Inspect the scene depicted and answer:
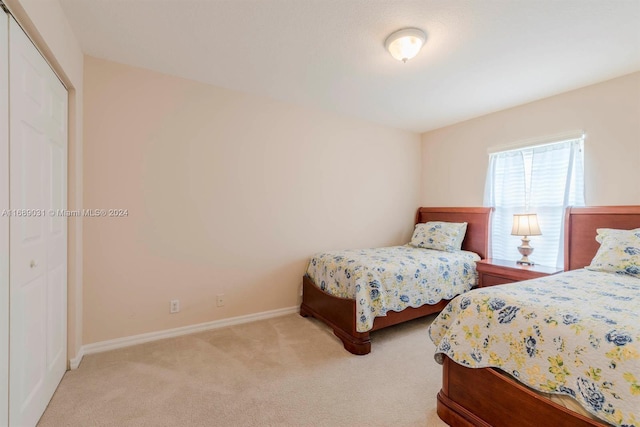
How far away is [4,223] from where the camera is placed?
123cm

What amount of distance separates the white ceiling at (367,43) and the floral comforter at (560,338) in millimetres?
1653

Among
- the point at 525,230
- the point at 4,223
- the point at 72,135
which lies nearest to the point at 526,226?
the point at 525,230

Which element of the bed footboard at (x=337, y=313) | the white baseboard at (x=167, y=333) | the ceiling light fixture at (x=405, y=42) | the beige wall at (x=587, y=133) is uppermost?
the ceiling light fixture at (x=405, y=42)

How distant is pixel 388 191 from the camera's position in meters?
4.02

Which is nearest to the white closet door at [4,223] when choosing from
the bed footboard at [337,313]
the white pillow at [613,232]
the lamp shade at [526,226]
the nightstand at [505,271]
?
the bed footboard at [337,313]

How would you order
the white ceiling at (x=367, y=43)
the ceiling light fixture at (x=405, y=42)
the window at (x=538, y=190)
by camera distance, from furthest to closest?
the window at (x=538, y=190) < the ceiling light fixture at (x=405, y=42) < the white ceiling at (x=367, y=43)

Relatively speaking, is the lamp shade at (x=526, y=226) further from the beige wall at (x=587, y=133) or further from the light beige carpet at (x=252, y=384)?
the light beige carpet at (x=252, y=384)

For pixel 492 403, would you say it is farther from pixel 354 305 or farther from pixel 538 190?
pixel 538 190

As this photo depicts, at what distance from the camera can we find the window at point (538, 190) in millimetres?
2840

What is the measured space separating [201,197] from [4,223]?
153cm

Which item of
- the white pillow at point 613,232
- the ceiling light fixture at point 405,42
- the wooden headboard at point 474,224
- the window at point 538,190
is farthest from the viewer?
the wooden headboard at point 474,224

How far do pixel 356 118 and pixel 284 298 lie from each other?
2381 mm

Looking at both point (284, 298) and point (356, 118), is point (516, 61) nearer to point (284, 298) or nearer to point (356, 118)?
point (356, 118)

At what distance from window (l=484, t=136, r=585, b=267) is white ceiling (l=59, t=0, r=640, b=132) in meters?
0.63
